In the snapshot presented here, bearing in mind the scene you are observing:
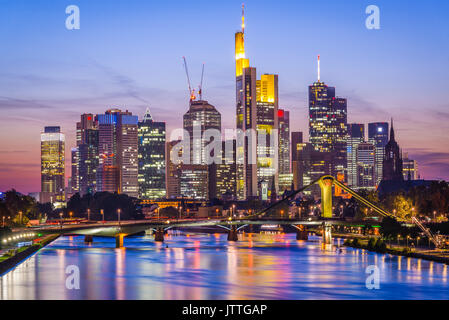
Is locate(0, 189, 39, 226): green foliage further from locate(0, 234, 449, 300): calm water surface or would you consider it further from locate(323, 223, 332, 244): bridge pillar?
locate(323, 223, 332, 244): bridge pillar

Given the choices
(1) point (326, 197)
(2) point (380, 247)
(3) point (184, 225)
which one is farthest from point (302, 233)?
(2) point (380, 247)

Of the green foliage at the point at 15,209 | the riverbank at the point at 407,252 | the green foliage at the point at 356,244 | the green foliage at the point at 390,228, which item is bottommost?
the green foliage at the point at 356,244

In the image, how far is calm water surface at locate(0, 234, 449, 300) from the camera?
85.9m

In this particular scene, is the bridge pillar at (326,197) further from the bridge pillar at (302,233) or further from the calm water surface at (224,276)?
the calm water surface at (224,276)

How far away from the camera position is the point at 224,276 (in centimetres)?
10488

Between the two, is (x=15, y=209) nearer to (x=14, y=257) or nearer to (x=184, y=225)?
(x=184, y=225)

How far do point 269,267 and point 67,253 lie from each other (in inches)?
1721

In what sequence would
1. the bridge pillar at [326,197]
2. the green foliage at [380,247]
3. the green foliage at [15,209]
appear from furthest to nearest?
the bridge pillar at [326,197] < the green foliage at [15,209] < the green foliage at [380,247]

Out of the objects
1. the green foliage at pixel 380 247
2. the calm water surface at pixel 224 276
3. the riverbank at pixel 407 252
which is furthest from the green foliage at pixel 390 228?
the green foliage at pixel 380 247

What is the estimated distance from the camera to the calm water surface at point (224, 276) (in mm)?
85875

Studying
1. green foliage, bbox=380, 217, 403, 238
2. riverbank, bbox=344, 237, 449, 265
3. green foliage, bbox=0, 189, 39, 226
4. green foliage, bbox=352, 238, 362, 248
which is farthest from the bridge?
green foliage, bbox=0, 189, 39, 226
